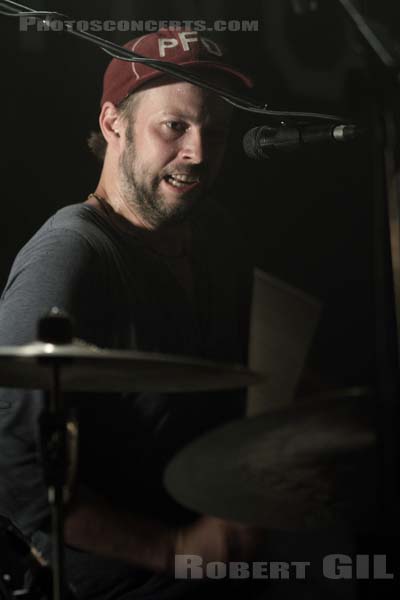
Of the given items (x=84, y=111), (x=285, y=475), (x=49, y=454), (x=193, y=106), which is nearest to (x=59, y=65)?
(x=84, y=111)

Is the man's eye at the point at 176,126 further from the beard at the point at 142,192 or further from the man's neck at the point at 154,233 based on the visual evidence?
the man's neck at the point at 154,233

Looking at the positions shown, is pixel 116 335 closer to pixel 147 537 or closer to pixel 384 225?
pixel 147 537

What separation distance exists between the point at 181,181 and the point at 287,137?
1.12ft

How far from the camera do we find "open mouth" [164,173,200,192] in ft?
8.63

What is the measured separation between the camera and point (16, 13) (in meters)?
2.58

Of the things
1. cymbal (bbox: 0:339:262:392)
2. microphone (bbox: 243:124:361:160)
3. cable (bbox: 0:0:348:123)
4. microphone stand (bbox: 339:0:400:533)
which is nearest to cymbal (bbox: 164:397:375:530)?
microphone stand (bbox: 339:0:400:533)

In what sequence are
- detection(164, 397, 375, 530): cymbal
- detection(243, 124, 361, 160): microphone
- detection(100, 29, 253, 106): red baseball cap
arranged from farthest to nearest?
detection(100, 29, 253, 106): red baseball cap → detection(243, 124, 361, 160): microphone → detection(164, 397, 375, 530): cymbal

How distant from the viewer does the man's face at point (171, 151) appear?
102 inches

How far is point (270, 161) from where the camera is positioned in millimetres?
2592

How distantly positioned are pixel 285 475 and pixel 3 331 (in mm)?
1049

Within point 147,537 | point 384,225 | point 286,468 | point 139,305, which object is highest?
point 384,225

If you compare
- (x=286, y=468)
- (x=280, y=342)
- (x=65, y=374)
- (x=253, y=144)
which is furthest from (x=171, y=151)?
(x=286, y=468)

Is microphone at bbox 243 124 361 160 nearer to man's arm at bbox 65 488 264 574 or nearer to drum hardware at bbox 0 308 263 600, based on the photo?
drum hardware at bbox 0 308 263 600

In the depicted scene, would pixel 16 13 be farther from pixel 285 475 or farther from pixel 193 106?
pixel 285 475
